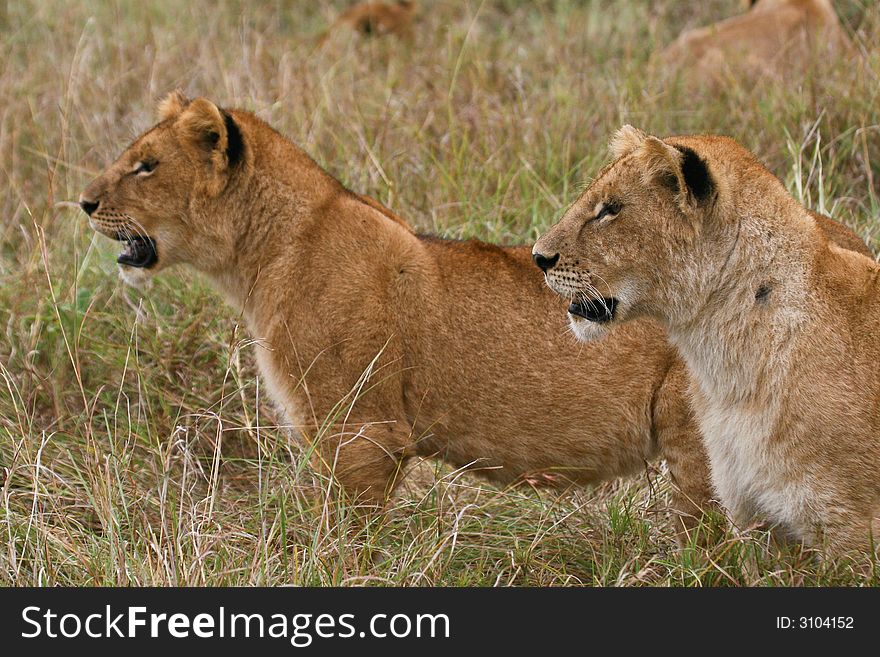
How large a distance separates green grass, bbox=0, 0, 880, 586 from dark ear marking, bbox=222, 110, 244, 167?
79 centimetres

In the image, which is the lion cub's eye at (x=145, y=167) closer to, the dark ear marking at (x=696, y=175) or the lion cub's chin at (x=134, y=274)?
the lion cub's chin at (x=134, y=274)

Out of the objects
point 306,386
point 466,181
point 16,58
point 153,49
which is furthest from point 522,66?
point 306,386

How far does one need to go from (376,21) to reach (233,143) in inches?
208

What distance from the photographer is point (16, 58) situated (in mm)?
9992

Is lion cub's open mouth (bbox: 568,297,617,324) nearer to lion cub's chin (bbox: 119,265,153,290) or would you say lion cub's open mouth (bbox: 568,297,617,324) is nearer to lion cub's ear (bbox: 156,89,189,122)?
lion cub's chin (bbox: 119,265,153,290)

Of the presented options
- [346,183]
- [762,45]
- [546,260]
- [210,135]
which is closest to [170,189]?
[210,135]

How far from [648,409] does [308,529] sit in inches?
52.6

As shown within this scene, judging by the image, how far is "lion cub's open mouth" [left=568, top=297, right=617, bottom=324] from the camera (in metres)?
4.30

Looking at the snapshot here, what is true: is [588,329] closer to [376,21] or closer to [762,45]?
[762,45]

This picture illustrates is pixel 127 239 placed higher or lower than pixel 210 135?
lower

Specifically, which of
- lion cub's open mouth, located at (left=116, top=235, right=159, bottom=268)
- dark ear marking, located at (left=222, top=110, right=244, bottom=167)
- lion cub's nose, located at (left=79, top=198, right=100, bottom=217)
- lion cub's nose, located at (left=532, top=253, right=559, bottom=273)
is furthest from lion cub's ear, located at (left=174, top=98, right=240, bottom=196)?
lion cub's nose, located at (left=532, top=253, right=559, bottom=273)

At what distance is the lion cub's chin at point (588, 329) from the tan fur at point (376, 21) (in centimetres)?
605

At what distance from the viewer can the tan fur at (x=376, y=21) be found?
10141 mm

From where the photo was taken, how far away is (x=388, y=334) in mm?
5039
